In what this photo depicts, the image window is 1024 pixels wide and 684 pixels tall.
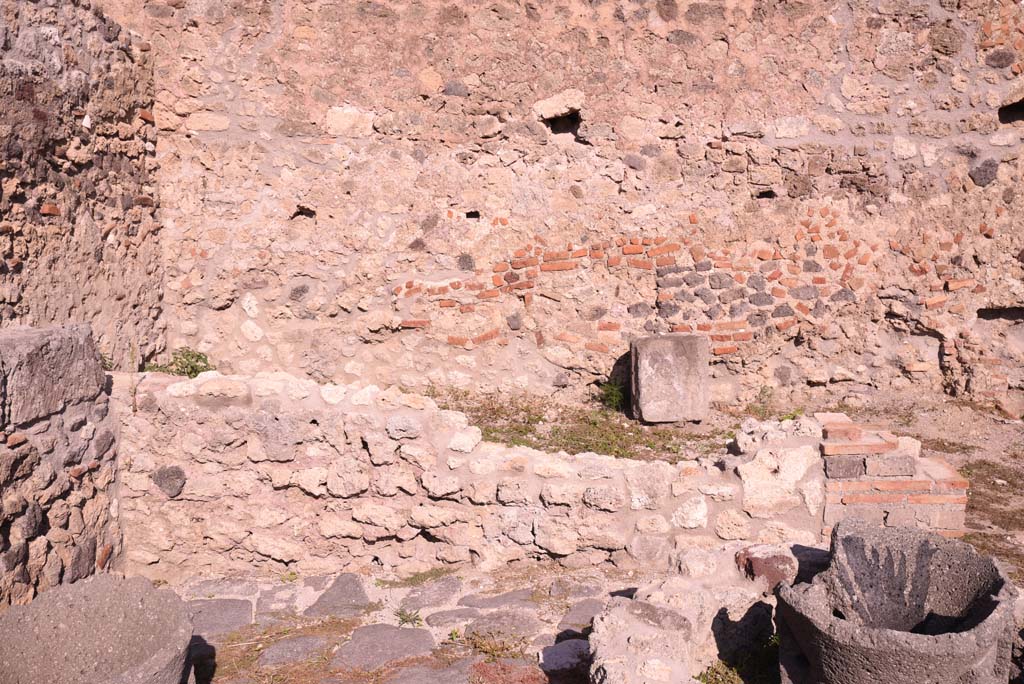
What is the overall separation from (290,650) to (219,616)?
557 mm

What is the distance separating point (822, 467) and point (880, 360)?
330cm

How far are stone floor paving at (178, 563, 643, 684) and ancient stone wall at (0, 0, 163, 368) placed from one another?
2.21 metres

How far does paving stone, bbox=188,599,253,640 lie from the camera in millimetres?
3939

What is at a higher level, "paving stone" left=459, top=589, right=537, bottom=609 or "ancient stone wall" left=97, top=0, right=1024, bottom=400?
"ancient stone wall" left=97, top=0, right=1024, bottom=400

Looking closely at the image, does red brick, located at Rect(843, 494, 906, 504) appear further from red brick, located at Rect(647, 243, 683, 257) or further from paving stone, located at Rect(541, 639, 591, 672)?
red brick, located at Rect(647, 243, 683, 257)

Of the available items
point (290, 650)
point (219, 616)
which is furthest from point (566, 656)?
point (219, 616)

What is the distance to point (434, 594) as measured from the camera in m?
4.22

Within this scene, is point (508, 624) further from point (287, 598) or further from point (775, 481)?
point (775, 481)

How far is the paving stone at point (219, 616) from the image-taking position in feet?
12.9

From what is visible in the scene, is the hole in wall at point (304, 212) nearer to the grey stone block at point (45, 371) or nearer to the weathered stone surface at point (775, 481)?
the grey stone block at point (45, 371)

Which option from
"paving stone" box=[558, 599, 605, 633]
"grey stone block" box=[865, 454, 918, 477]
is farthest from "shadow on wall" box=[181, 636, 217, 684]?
"grey stone block" box=[865, 454, 918, 477]

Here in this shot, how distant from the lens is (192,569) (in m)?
4.50

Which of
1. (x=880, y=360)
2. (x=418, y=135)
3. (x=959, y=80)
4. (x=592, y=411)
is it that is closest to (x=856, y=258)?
(x=880, y=360)

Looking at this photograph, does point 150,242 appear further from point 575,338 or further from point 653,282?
point 653,282
